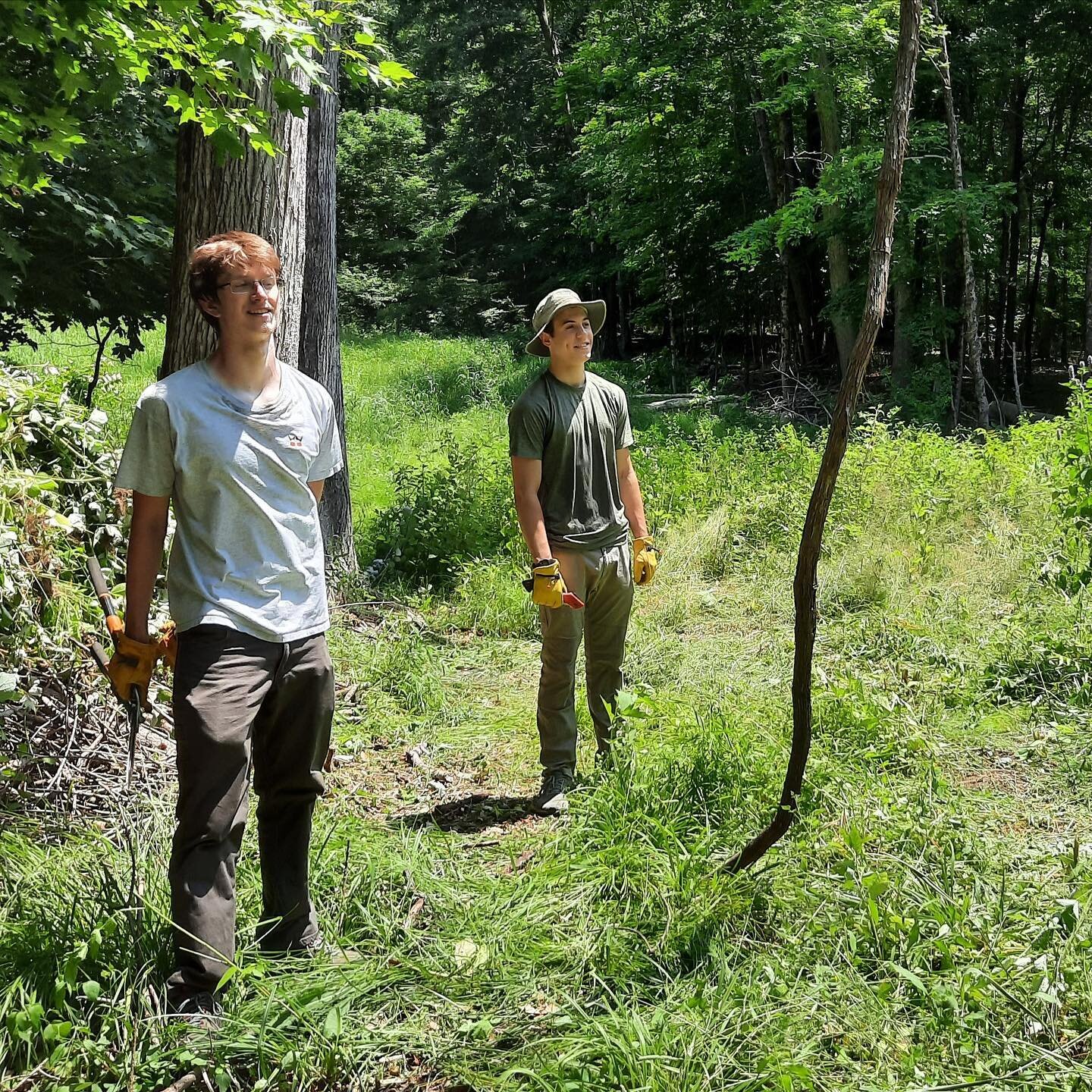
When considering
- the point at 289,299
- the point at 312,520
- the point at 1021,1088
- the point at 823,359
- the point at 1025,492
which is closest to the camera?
the point at 1021,1088

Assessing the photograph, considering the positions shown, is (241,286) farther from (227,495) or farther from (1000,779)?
(1000,779)

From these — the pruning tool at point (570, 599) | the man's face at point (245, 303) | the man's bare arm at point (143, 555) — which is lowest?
the pruning tool at point (570, 599)

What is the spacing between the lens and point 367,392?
1753cm

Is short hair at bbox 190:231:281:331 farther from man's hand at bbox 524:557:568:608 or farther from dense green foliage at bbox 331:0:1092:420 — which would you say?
dense green foliage at bbox 331:0:1092:420

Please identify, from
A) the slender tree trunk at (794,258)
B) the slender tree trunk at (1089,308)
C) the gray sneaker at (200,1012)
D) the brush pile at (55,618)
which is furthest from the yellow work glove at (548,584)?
the slender tree trunk at (794,258)

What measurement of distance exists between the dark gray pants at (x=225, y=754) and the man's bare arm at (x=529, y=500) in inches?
53.1

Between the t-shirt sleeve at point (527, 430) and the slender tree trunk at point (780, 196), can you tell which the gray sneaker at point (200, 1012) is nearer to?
the t-shirt sleeve at point (527, 430)

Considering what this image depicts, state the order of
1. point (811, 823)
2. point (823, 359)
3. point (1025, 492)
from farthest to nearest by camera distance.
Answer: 1. point (823, 359)
2. point (1025, 492)
3. point (811, 823)

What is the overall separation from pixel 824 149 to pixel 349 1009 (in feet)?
59.0

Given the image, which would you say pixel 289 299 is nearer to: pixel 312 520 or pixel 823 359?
pixel 312 520

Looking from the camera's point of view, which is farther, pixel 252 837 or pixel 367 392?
pixel 367 392

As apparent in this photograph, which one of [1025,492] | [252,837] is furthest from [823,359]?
[252,837]

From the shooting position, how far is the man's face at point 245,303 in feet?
9.45

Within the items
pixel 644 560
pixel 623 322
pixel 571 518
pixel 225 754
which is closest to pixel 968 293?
pixel 644 560
